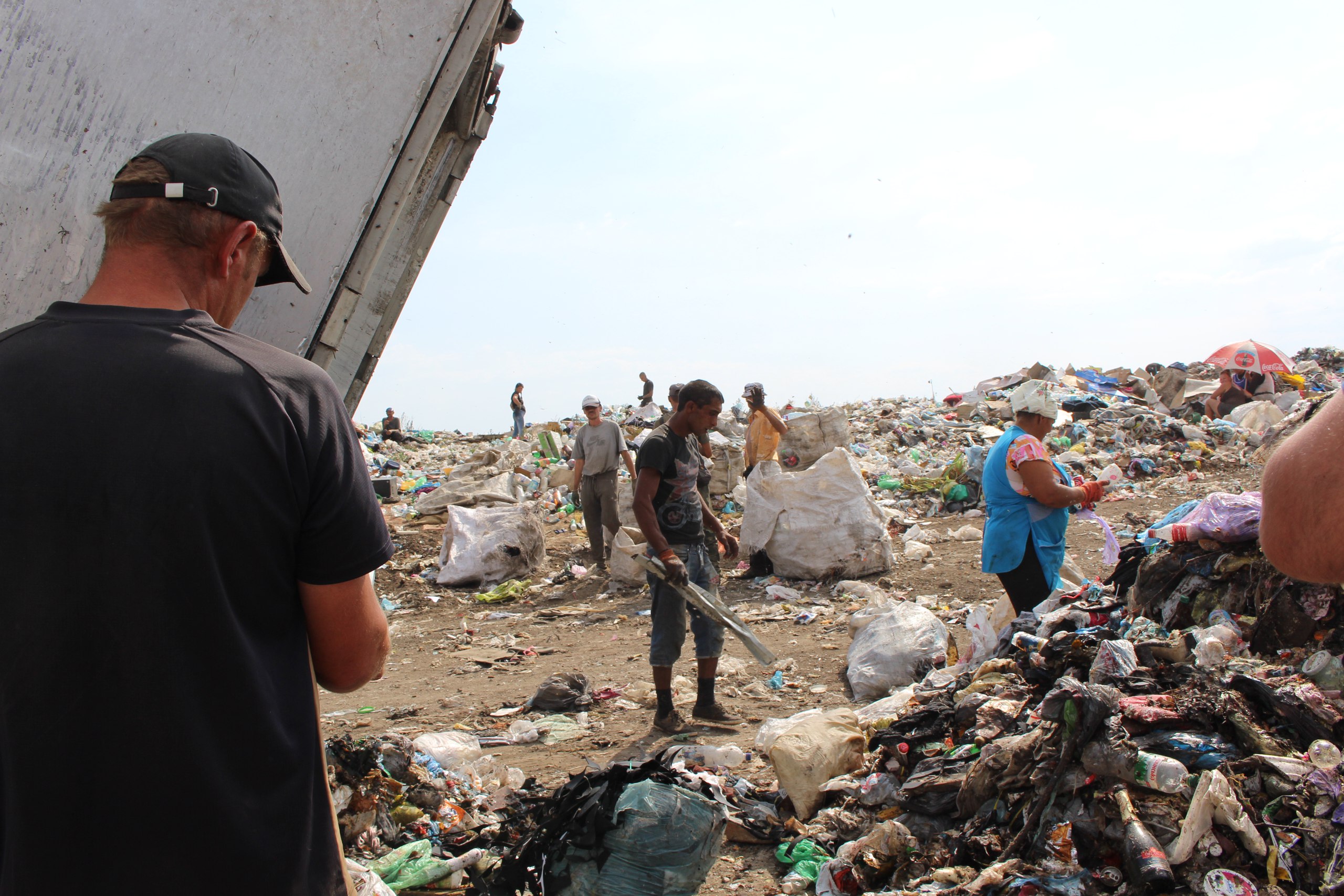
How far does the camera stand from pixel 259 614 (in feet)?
3.48

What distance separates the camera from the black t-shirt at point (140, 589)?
982 mm

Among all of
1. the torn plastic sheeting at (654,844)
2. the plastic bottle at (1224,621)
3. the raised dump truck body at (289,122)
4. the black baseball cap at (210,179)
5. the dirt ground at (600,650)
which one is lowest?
the dirt ground at (600,650)

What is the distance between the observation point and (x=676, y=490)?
418cm

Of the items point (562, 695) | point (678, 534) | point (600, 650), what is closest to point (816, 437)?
point (600, 650)

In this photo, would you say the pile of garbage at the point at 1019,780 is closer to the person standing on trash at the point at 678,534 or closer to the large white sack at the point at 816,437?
the person standing on trash at the point at 678,534

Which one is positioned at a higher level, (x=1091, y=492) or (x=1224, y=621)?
(x=1091, y=492)

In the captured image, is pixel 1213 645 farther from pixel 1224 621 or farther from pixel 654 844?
pixel 654 844

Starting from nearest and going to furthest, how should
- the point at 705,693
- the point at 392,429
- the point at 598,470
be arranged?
the point at 705,693 → the point at 598,470 → the point at 392,429

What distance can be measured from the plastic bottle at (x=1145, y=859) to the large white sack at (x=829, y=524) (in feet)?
14.5

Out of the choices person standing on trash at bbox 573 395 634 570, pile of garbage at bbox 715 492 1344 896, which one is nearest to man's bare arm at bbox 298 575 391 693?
pile of garbage at bbox 715 492 1344 896

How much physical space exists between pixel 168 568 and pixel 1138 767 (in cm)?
259

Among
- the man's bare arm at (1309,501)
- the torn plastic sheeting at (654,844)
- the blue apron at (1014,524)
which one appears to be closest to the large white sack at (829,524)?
the blue apron at (1014,524)

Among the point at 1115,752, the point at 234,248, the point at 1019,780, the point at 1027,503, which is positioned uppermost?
the point at 234,248

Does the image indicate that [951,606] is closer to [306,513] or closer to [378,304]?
[378,304]
